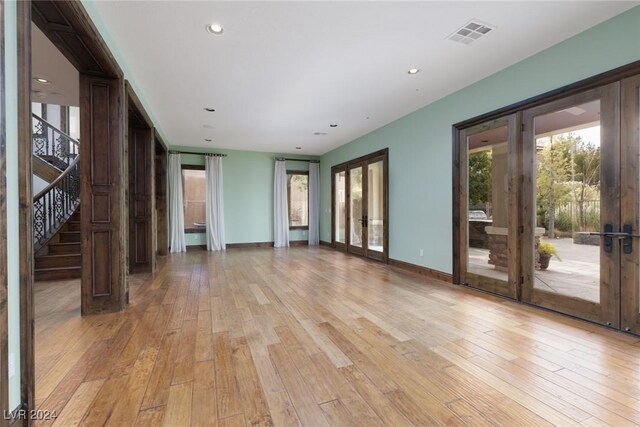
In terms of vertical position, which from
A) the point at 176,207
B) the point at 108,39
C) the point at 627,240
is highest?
the point at 108,39

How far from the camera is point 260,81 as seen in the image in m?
4.04

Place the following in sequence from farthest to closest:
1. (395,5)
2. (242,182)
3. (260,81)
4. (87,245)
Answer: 1. (242,182)
2. (260,81)
3. (87,245)
4. (395,5)

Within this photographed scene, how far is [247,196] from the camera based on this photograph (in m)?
8.90

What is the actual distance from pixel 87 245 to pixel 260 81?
2856 mm

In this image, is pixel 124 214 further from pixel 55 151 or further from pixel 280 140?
pixel 55 151

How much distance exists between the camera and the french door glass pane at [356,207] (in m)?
7.25

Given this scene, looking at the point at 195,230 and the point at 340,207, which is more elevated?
the point at 340,207

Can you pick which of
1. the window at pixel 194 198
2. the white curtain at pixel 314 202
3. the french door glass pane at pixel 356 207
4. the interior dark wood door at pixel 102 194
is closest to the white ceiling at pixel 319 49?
the interior dark wood door at pixel 102 194

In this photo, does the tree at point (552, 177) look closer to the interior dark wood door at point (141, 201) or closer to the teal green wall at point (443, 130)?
the teal green wall at point (443, 130)

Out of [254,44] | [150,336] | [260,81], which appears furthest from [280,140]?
[150,336]

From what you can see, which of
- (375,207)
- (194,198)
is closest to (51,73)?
(194,198)

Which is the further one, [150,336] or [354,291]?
[354,291]

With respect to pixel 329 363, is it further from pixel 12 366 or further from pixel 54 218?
pixel 54 218

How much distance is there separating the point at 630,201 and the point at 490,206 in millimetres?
A: 1478
